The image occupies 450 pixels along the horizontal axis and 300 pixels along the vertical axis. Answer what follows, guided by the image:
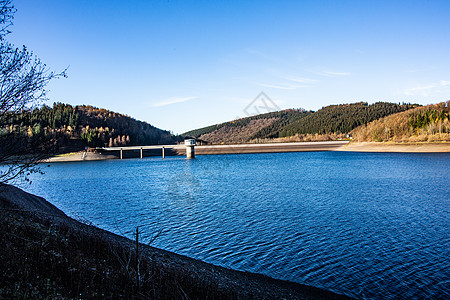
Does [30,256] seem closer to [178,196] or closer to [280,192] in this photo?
[178,196]

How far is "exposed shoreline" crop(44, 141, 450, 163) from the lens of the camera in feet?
285

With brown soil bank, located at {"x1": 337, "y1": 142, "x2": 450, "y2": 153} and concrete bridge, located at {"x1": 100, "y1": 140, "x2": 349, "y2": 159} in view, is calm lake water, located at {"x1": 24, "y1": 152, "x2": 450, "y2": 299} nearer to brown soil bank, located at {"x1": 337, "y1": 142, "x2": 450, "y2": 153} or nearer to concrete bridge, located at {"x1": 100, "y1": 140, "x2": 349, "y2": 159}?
brown soil bank, located at {"x1": 337, "y1": 142, "x2": 450, "y2": 153}

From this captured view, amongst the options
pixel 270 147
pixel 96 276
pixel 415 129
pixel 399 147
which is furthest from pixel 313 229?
pixel 415 129

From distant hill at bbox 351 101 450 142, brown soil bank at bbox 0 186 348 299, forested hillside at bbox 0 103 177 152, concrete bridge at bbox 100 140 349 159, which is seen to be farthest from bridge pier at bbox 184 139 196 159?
brown soil bank at bbox 0 186 348 299

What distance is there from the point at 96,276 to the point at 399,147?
103 m

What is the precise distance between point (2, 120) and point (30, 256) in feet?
11.0

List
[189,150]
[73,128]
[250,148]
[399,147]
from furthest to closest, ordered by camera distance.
A: [250,148], [73,128], [189,150], [399,147]

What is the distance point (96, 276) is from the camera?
6.51m

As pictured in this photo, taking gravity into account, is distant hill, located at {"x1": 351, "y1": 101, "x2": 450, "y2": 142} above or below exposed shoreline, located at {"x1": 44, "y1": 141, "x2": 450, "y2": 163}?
above

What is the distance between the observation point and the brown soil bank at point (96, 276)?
559 centimetres

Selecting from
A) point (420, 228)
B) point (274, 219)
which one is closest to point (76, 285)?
point (274, 219)

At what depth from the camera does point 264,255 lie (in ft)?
38.8

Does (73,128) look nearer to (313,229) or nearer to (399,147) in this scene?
(399,147)

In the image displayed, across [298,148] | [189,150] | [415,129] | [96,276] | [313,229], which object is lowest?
[313,229]
